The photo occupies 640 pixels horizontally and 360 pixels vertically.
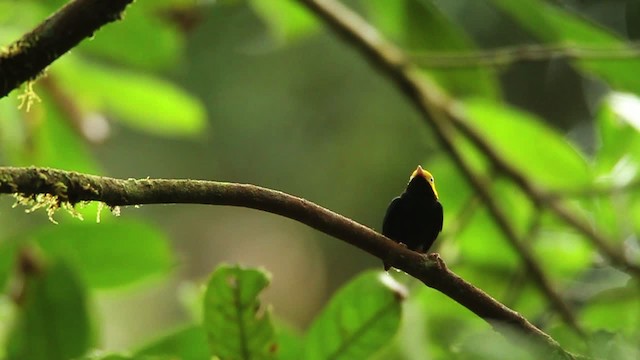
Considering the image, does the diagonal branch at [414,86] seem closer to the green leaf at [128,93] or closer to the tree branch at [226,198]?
the green leaf at [128,93]

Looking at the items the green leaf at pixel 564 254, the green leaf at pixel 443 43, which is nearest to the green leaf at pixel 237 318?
the green leaf at pixel 443 43

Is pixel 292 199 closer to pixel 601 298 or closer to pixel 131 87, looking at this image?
pixel 601 298

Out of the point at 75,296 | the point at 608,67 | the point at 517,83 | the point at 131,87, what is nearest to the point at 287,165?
the point at 517,83

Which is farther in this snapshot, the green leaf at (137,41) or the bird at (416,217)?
the green leaf at (137,41)

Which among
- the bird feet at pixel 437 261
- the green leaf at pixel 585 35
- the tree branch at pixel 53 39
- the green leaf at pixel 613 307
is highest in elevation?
the green leaf at pixel 585 35

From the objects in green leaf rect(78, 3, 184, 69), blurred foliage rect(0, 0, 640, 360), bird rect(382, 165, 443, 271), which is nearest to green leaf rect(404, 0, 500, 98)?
blurred foliage rect(0, 0, 640, 360)

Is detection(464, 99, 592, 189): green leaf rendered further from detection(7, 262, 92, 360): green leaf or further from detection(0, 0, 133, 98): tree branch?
detection(0, 0, 133, 98): tree branch

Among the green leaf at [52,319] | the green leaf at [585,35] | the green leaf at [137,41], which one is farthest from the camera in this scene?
the green leaf at [137,41]
